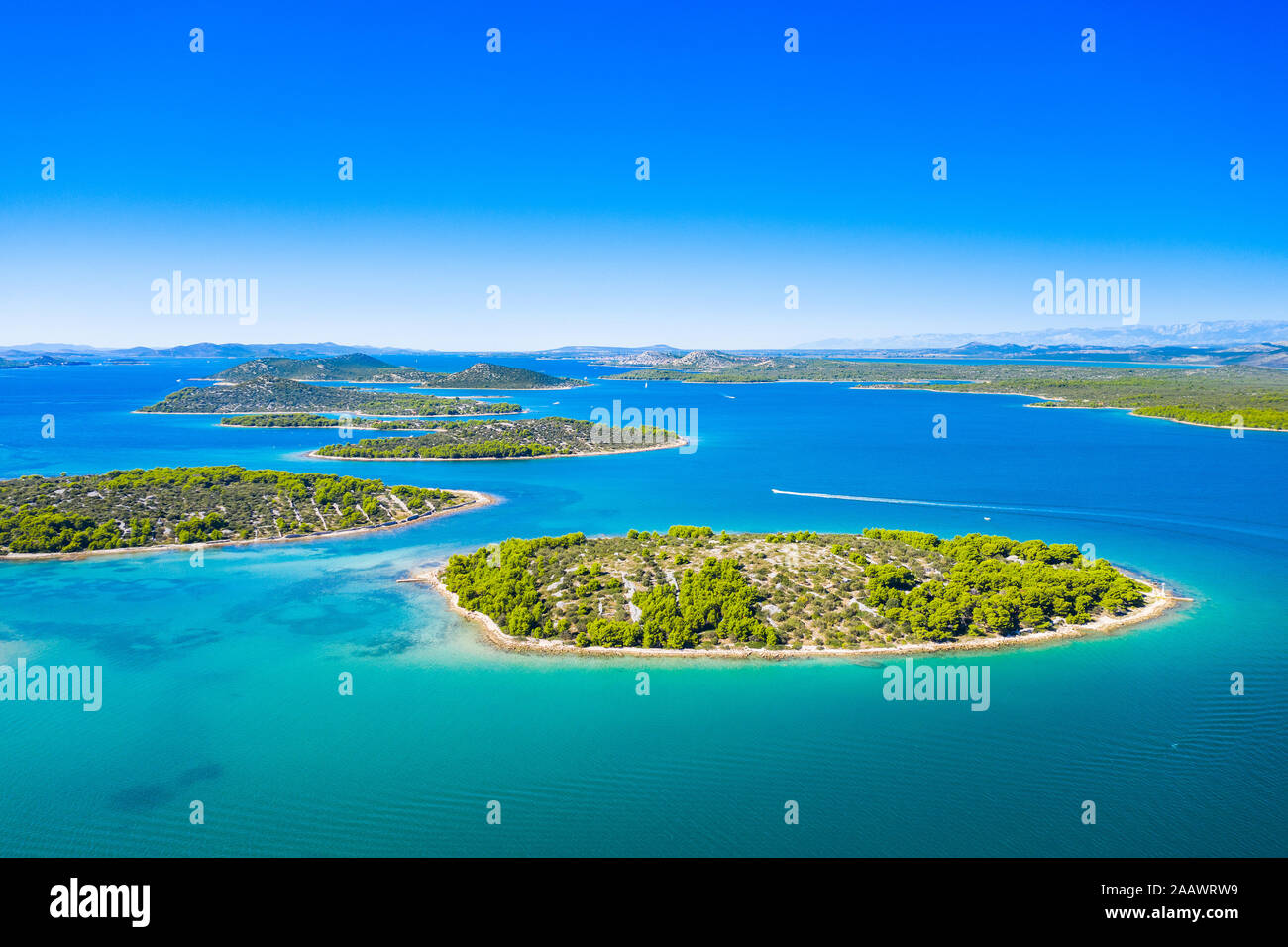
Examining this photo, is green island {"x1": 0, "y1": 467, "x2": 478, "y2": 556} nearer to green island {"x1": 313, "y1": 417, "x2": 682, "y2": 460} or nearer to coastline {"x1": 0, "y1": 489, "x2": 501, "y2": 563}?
coastline {"x1": 0, "y1": 489, "x2": 501, "y2": 563}

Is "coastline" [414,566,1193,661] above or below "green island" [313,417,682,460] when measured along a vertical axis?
below

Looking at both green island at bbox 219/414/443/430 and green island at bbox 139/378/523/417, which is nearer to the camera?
green island at bbox 219/414/443/430

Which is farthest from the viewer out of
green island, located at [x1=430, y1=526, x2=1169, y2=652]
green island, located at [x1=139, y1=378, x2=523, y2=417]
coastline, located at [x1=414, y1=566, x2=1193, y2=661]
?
green island, located at [x1=139, y1=378, x2=523, y2=417]

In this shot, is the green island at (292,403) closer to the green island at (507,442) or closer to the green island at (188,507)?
the green island at (507,442)

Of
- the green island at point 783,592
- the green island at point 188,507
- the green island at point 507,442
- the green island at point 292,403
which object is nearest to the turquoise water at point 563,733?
the green island at point 783,592

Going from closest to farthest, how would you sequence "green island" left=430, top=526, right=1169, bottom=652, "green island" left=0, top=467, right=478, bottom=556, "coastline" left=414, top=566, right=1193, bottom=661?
1. "coastline" left=414, top=566, right=1193, bottom=661
2. "green island" left=430, top=526, right=1169, bottom=652
3. "green island" left=0, top=467, right=478, bottom=556

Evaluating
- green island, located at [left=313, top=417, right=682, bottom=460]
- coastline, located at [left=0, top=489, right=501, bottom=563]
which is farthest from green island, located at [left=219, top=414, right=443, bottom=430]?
coastline, located at [left=0, top=489, right=501, bottom=563]

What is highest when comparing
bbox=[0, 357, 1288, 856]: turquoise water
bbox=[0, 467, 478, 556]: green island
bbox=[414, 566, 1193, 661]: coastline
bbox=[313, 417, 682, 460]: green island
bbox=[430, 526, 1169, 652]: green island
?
bbox=[313, 417, 682, 460]: green island

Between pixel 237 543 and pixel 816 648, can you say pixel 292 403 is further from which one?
pixel 816 648

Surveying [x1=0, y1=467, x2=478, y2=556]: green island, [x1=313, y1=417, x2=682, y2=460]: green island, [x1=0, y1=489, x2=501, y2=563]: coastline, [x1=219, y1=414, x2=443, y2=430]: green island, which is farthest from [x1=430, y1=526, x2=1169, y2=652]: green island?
[x1=219, y1=414, x2=443, y2=430]: green island
